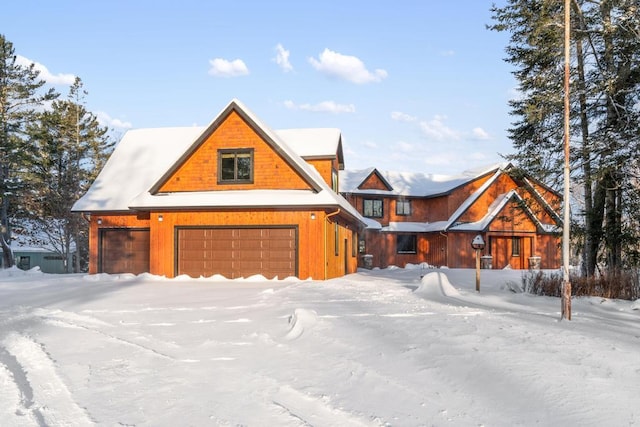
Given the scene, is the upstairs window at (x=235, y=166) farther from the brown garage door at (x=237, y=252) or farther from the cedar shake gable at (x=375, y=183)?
the cedar shake gable at (x=375, y=183)

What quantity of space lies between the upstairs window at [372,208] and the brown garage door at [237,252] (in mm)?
18143

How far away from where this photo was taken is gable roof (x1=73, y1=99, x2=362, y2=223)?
18.9m

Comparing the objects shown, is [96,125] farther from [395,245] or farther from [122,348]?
[122,348]

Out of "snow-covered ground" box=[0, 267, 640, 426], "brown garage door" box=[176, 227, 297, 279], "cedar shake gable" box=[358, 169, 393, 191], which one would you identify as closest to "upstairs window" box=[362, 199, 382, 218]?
"cedar shake gable" box=[358, 169, 393, 191]

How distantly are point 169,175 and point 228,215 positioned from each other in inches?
130

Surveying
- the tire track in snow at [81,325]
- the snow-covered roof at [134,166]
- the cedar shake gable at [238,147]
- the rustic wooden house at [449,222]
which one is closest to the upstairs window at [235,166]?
the cedar shake gable at [238,147]

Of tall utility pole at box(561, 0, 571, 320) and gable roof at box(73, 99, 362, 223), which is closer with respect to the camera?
tall utility pole at box(561, 0, 571, 320)

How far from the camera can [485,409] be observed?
4.45 metres

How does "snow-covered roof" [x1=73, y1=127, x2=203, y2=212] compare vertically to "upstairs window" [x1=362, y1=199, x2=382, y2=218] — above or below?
above

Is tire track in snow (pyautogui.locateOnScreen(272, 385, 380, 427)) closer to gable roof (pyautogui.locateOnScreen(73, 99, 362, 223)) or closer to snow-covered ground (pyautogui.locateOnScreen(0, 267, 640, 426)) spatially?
snow-covered ground (pyautogui.locateOnScreen(0, 267, 640, 426))

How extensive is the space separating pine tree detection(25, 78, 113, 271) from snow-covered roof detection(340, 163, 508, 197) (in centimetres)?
1918

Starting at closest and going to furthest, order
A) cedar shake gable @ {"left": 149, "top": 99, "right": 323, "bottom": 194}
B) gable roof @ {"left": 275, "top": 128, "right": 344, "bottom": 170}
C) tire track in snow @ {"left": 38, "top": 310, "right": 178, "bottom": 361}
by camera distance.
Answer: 1. tire track in snow @ {"left": 38, "top": 310, "right": 178, "bottom": 361}
2. cedar shake gable @ {"left": 149, "top": 99, "right": 323, "bottom": 194}
3. gable roof @ {"left": 275, "top": 128, "right": 344, "bottom": 170}

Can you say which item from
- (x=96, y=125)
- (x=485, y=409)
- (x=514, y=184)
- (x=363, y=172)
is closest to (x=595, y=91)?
(x=485, y=409)

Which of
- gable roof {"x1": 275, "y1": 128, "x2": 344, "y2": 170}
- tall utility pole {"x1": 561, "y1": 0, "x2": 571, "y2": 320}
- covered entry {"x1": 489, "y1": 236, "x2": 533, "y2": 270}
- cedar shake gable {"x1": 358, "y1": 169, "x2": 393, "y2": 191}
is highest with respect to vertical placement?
gable roof {"x1": 275, "y1": 128, "x2": 344, "y2": 170}
